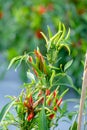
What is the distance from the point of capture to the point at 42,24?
112 inches

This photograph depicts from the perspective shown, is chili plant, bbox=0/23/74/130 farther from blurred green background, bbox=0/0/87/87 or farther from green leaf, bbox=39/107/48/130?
blurred green background, bbox=0/0/87/87

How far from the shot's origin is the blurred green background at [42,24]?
2787mm

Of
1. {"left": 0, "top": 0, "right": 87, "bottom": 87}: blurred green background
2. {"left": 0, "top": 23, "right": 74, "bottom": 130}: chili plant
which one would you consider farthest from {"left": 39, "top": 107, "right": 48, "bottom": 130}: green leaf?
{"left": 0, "top": 0, "right": 87, "bottom": 87}: blurred green background

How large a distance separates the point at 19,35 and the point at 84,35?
0.40 metres

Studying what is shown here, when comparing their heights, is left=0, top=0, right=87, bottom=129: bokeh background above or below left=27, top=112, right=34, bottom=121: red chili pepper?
above

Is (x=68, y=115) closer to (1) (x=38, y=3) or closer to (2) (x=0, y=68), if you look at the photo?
(1) (x=38, y=3)

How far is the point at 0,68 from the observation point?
3.09m

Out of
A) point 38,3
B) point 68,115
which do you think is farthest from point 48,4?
point 68,115

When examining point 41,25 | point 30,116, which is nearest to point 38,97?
point 30,116

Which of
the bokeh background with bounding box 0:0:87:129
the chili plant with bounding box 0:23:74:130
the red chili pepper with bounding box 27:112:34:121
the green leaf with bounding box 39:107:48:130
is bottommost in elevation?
the green leaf with bounding box 39:107:48:130

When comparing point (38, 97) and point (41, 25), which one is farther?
point (41, 25)

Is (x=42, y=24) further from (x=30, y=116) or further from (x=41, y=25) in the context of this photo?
(x=30, y=116)

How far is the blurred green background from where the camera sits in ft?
9.14

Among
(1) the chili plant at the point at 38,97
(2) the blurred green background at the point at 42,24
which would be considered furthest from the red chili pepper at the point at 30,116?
(2) the blurred green background at the point at 42,24
